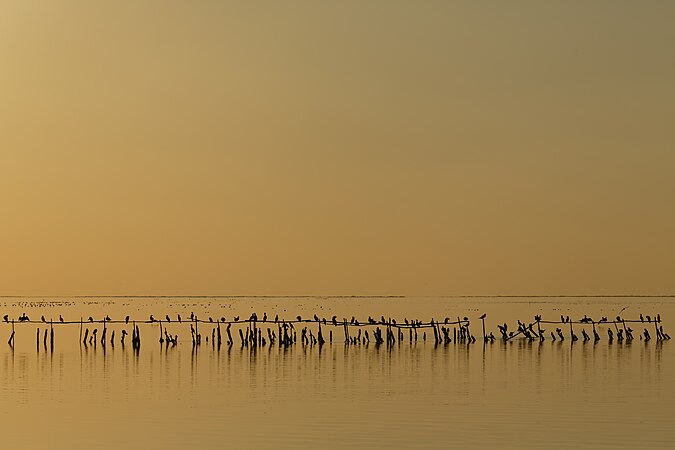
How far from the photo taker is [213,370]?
1820 inches

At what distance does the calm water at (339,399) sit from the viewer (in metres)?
27.4

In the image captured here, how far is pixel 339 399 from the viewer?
3522cm

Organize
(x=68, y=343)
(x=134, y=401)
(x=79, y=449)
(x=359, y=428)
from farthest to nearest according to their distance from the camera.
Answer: (x=68, y=343) < (x=134, y=401) < (x=359, y=428) < (x=79, y=449)

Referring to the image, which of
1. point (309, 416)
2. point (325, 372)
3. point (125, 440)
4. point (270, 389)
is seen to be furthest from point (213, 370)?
point (125, 440)

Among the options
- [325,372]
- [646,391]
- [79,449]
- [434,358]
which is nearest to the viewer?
[79,449]

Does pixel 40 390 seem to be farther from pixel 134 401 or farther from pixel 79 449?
pixel 79 449

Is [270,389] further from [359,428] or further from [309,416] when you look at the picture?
[359,428]

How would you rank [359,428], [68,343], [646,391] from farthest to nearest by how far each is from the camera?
[68,343]
[646,391]
[359,428]

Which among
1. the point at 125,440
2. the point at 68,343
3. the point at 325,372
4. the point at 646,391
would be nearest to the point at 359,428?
the point at 125,440

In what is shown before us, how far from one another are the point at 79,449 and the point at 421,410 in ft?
32.4

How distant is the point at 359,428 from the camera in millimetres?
28781

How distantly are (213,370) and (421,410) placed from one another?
51.5 feet

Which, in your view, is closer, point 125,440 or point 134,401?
point 125,440

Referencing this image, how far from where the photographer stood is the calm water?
90.0ft
